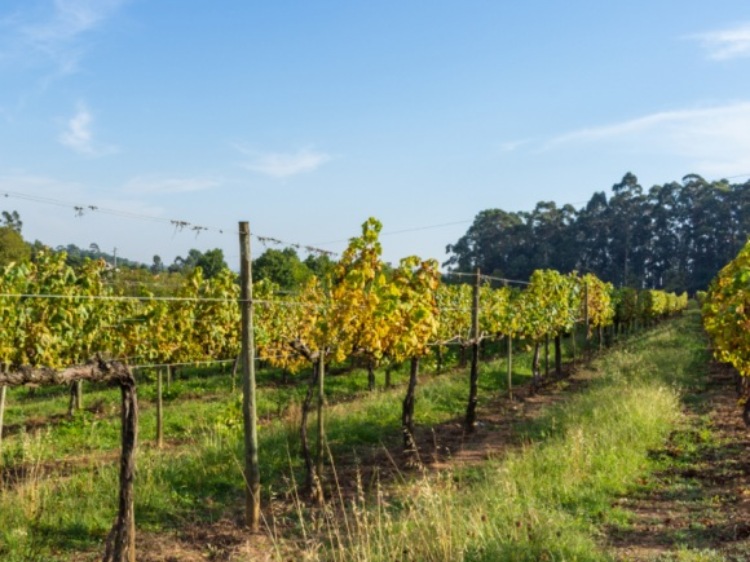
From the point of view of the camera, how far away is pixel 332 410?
538 inches

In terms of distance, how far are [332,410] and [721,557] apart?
361 inches

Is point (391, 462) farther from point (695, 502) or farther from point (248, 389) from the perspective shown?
point (695, 502)

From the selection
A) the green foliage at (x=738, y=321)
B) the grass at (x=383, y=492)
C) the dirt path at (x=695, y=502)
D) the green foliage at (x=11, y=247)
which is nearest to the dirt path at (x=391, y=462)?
the grass at (x=383, y=492)

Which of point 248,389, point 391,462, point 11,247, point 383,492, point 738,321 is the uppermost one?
point 11,247

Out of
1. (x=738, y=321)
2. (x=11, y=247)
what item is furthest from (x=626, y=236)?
(x=738, y=321)

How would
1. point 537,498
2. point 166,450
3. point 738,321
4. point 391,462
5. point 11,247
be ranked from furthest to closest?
1. point 11,247
2. point 166,450
3. point 391,462
4. point 738,321
5. point 537,498

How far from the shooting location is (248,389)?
283 inches

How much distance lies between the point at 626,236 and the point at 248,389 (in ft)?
273

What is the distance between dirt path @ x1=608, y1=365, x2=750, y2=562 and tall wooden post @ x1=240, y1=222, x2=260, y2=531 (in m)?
3.71

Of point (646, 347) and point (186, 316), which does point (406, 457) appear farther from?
point (646, 347)

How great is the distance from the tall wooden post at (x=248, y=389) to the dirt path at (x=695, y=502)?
371cm

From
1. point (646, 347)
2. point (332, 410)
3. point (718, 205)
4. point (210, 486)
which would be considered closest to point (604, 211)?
point (718, 205)

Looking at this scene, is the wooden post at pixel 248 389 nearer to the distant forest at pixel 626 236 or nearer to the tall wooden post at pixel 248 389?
the tall wooden post at pixel 248 389

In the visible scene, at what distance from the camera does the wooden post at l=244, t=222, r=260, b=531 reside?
714cm
